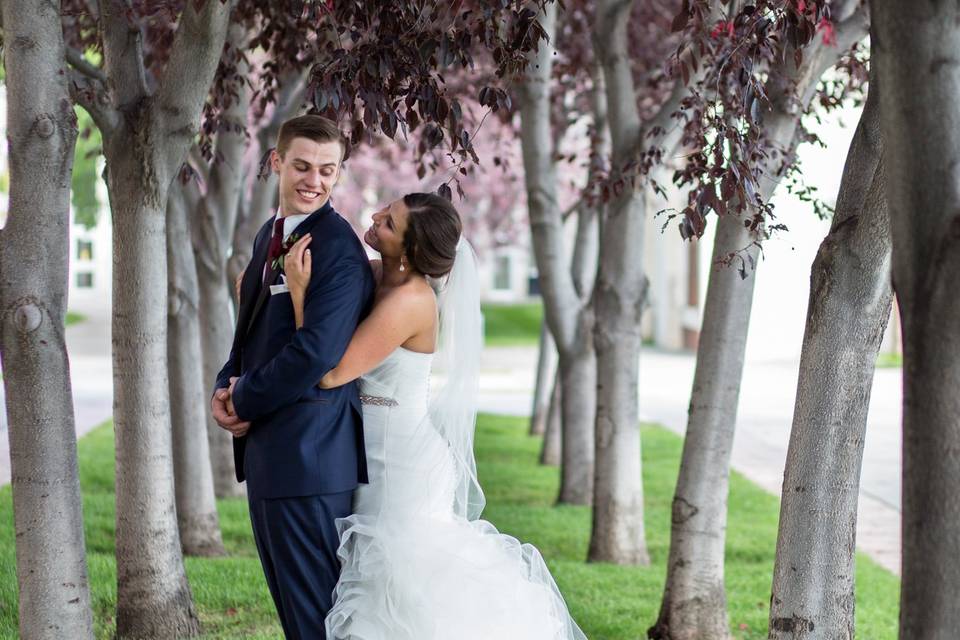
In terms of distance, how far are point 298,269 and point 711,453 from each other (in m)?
2.75

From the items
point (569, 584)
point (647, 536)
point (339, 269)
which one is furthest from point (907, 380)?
point (647, 536)

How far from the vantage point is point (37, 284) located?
3736mm

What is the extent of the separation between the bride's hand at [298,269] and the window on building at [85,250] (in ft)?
152

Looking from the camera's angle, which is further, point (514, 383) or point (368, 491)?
point (514, 383)

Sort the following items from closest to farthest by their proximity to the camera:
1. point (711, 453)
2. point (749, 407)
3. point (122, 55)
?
point (122, 55) → point (711, 453) → point (749, 407)

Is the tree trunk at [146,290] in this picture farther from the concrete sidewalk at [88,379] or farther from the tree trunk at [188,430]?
the concrete sidewalk at [88,379]

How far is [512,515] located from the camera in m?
9.42

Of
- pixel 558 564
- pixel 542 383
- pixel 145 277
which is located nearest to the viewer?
pixel 145 277

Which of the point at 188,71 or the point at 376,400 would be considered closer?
the point at 376,400

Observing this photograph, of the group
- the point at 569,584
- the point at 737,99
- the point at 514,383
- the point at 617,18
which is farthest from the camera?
the point at 514,383

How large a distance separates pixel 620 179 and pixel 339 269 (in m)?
3.07

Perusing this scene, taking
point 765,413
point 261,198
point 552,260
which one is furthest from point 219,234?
point 765,413

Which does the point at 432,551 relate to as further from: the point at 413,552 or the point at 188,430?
the point at 188,430

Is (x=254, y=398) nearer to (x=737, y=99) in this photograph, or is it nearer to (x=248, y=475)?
(x=248, y=475)
